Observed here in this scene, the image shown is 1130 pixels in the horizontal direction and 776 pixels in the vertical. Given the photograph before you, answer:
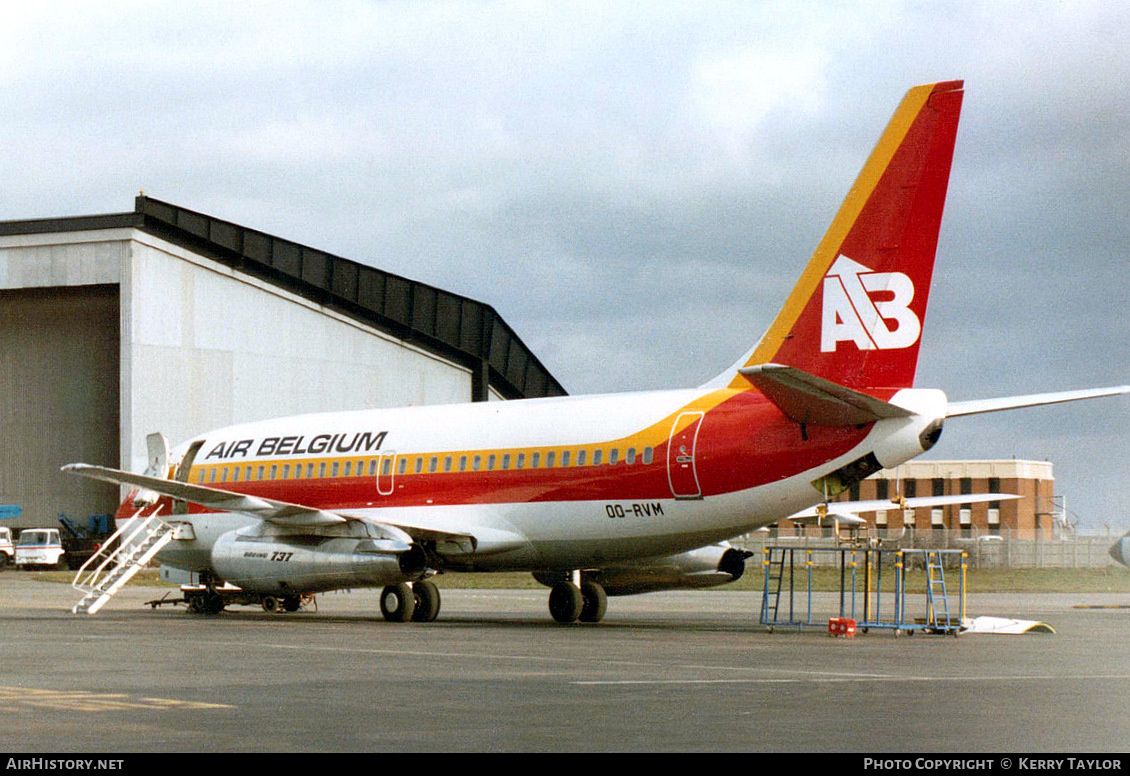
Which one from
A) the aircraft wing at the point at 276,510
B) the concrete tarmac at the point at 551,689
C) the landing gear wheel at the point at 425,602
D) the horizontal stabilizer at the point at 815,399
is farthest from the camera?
the landing gear wheel at the point at 425,602

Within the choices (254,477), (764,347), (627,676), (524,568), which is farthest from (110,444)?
(627,676)

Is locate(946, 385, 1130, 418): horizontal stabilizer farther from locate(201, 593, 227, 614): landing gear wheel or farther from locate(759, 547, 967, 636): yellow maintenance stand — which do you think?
locate(201, 593, 227, 614): landing gear wheel

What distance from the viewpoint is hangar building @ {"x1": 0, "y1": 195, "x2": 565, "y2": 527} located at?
5512 cm

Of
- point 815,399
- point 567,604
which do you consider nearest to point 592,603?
point 567,604

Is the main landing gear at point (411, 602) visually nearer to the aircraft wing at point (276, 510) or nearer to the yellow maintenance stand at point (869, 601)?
the aircraft wing at point (276, 510)

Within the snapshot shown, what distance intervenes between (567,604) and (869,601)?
1141 cm

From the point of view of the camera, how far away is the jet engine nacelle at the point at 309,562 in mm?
26969

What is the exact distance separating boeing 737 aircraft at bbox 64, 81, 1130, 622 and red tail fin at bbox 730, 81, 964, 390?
2cm

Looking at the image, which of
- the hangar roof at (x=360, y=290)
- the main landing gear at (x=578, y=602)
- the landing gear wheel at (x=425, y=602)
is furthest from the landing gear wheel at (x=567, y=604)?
the hangar roof at (x=360, y=290)

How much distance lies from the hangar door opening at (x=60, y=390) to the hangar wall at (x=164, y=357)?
0.05m

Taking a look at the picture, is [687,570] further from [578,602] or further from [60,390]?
[60,390]

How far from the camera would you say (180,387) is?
55.9m

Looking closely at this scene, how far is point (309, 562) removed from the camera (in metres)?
27.7

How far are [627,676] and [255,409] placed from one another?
4388cm
